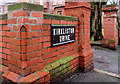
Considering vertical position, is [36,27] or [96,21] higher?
[96,21]

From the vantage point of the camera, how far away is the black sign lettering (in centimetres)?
284

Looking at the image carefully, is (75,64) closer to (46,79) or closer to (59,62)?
(59,62)

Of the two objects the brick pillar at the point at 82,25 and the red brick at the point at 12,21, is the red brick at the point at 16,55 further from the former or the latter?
the brick pillar at the point at 82,25

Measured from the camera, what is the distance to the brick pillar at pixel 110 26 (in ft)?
28.5

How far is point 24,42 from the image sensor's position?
2061 millimetres

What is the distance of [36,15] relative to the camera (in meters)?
2.26

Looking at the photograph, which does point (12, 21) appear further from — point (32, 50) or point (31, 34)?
point (32, 50)

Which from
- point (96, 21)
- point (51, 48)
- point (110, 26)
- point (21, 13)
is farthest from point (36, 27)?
point (96, 21)

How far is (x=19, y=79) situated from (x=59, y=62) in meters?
1.24

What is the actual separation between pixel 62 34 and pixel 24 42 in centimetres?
127

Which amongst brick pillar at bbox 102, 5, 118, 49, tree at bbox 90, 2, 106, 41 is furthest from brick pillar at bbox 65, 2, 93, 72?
tree at bbox 90, 2, 106, 41

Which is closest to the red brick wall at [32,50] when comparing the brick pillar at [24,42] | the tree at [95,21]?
the brick pillar at [24,42]

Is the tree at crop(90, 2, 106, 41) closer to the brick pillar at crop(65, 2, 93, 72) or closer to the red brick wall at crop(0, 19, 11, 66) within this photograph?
the brick pillar at crop(65, 2, 93, 72)

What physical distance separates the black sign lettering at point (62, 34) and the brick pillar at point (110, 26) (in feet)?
20.6
